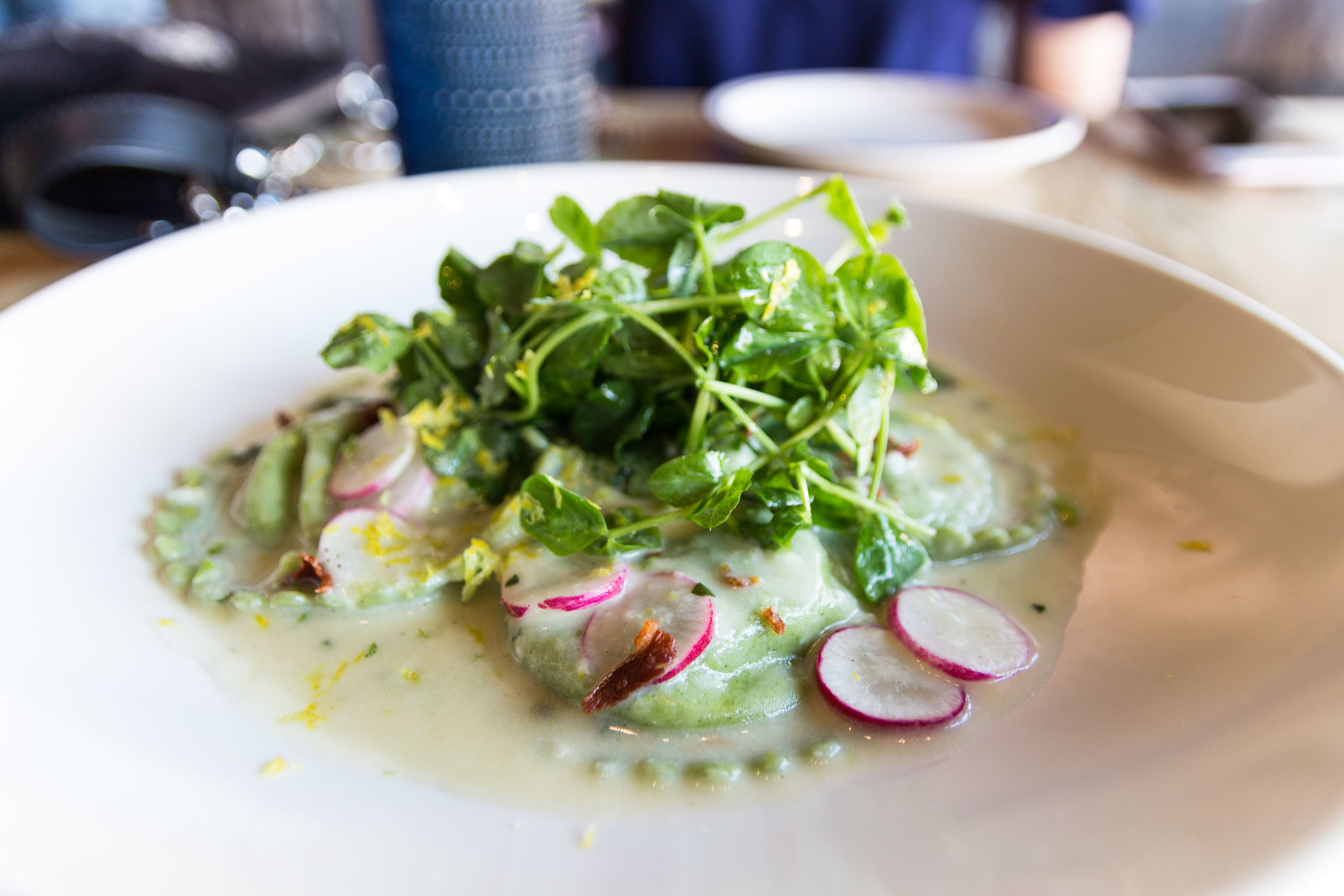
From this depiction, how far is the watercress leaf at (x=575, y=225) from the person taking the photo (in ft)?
4.50

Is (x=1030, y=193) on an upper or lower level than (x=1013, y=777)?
upper

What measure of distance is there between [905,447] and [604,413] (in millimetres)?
499

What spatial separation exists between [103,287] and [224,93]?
4.50 ft

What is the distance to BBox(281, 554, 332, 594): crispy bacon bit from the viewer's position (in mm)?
1263

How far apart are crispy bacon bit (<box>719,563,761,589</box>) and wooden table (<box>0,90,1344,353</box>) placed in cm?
150

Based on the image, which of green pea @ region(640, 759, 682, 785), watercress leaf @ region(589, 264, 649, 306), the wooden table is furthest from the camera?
the wooden table

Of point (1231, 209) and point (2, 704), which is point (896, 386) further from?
point (1231, 209)

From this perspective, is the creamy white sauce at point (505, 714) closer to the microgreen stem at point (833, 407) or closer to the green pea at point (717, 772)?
the green pea at point (717, 772)

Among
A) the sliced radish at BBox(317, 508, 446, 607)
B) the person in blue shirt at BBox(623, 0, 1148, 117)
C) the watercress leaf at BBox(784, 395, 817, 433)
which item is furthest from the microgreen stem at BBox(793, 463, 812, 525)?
the person in blue shirt at BBox(623, 0, 1148, 117)

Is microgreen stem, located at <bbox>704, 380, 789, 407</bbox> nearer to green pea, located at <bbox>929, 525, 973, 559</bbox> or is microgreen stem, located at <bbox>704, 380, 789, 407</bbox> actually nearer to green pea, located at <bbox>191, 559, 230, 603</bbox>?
green pea, located at <bbox>929, 525, 973, 559</bbox>

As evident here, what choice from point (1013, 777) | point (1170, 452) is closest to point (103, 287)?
point (1013, 777)

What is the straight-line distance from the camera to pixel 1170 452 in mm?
1420

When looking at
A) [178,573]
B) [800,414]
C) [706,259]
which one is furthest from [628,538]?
[178,573]

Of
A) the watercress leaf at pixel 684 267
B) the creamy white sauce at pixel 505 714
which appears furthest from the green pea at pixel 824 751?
the watercress leaf at pixel 684 267
